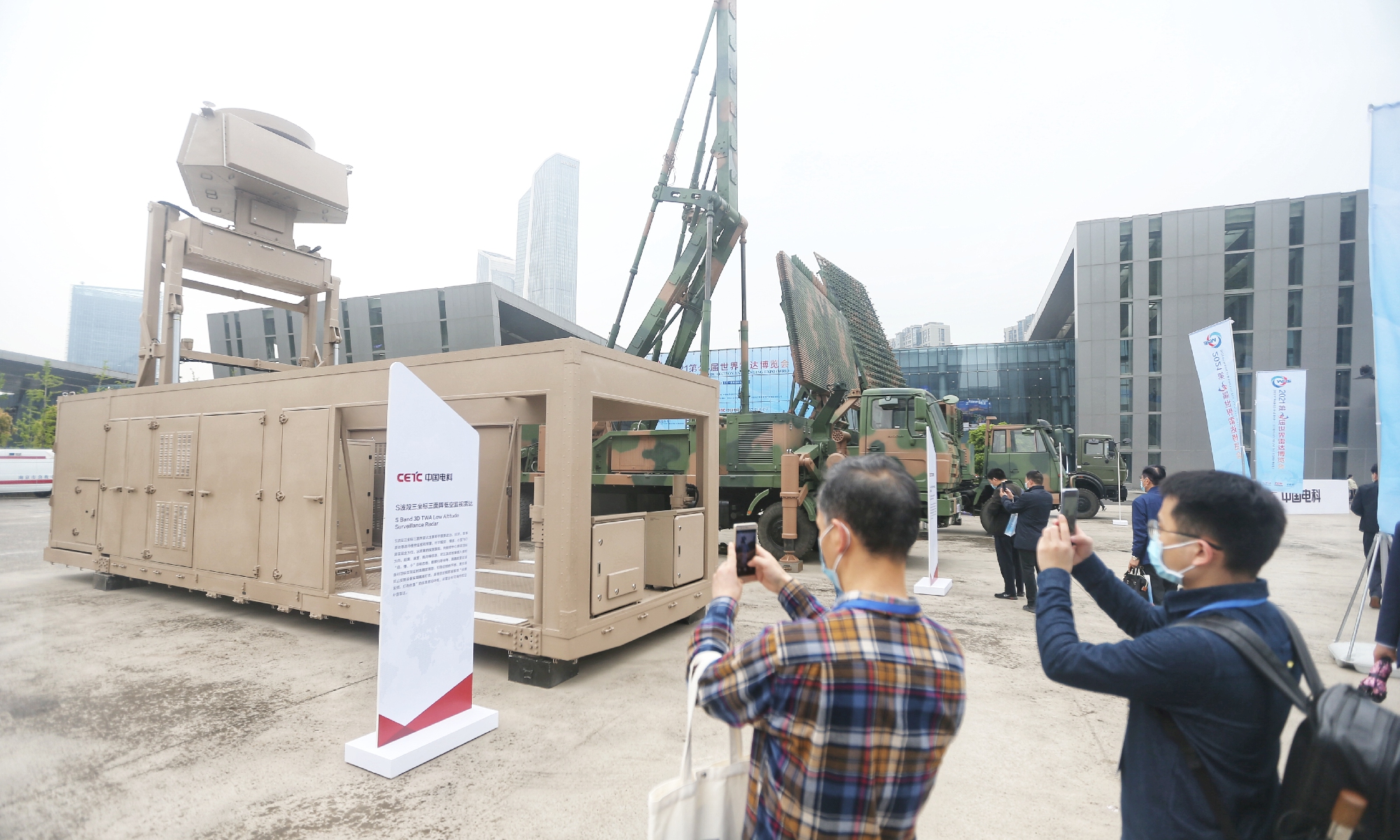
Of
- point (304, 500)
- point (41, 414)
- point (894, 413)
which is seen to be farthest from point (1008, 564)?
Result: point (41, 414)

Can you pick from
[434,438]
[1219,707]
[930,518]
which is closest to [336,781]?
[434,438]

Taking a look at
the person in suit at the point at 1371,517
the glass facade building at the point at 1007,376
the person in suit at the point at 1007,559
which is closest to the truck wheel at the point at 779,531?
the person in suit at the point at 1007,559

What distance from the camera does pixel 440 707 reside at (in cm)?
373

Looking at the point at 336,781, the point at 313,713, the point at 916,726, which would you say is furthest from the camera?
the point at 313,713

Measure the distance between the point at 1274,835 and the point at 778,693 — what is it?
3.24 ft

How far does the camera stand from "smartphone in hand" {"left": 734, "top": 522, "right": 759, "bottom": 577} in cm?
174

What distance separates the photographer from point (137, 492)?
7270mm

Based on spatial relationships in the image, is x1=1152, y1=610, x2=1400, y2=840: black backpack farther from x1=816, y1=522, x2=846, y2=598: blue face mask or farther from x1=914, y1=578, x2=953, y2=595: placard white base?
x1=914, y1=578, x2=953, y2=595: placard white base

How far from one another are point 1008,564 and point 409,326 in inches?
1016

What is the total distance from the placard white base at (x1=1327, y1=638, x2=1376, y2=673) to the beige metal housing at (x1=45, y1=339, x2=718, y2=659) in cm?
494

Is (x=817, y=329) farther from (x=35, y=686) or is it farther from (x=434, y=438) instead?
(x=35, y=686)

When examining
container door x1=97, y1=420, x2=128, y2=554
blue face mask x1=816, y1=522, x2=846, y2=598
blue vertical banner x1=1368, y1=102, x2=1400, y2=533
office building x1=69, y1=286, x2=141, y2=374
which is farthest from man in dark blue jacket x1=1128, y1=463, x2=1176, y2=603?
office building x1=69, y1=286, x2=141, y2=374

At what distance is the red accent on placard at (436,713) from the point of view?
11.2 feet

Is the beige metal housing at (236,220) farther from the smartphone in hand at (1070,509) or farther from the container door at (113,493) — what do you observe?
the smartphone in hand at (1070,509)
